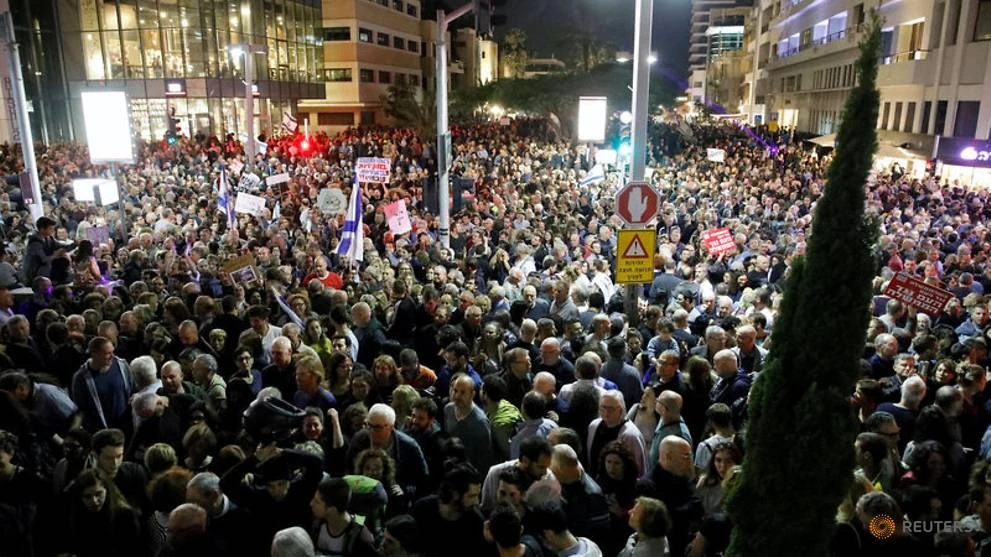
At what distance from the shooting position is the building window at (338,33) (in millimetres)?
57188

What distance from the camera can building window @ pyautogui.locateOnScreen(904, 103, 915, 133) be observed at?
106ft

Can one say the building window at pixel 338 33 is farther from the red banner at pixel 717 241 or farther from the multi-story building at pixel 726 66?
the multi-story building at pixel 726 66

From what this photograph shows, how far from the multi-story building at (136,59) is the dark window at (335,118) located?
1760cm

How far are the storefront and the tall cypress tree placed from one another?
22848 millimetres

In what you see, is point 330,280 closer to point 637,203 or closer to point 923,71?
point 637,203

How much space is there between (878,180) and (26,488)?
2443cm

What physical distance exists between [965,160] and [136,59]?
120ft

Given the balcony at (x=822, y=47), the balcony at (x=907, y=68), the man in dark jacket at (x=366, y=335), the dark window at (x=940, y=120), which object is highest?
the balcony at (x=822, y=47)

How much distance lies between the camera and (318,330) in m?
7.80

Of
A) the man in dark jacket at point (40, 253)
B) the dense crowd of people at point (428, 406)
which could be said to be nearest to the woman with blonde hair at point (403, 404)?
the dense crowd of people at point (428, 406)

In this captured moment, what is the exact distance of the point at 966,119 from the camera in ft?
87.8

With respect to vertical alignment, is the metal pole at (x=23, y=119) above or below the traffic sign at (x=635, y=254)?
above

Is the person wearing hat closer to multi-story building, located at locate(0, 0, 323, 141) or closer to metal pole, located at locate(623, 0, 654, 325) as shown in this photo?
metal pole, located at locate(623, 0, 654, 325)

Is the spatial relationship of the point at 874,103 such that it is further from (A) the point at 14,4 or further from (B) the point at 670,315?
(A) the point at 14,4
